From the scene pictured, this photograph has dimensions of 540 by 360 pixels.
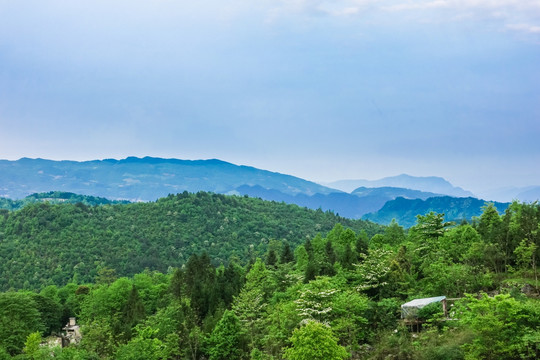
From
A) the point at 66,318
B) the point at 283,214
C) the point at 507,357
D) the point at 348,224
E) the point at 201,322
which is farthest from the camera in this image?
the point at 283,214

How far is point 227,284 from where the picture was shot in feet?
171

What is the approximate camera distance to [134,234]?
14138 cm

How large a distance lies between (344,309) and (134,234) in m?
120

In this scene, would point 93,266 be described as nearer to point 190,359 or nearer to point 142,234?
point 142,234

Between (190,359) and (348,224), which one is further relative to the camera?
(348,224)

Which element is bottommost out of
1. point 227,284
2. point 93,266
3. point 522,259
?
point 93,266

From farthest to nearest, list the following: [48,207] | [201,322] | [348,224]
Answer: [348,224]
[48,207]
[201,322]

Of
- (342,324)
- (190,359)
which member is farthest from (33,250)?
(342,324)

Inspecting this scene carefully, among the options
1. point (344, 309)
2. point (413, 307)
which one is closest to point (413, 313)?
point (413, 307)

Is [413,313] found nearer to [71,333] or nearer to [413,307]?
[413,307]

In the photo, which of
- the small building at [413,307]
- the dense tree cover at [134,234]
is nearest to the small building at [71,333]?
the small building at [413,307]

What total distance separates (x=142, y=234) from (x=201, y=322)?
327 ft

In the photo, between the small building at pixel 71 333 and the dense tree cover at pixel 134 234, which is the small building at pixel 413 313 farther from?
the dense tree cover at pixel 134 234

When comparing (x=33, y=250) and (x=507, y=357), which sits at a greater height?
(x=507, y=357)
